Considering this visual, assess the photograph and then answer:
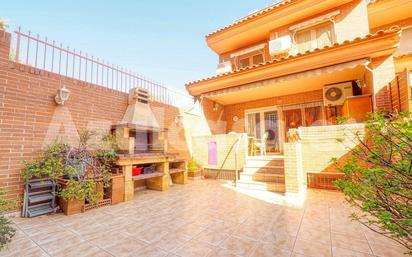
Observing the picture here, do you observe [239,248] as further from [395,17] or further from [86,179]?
[395,17]

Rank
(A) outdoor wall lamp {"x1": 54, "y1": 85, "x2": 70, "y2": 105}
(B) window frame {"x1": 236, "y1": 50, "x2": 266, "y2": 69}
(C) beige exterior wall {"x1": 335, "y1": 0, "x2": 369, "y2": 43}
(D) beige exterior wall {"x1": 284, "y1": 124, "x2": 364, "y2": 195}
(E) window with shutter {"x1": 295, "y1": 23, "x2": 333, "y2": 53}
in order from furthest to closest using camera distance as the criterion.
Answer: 1. (B) window frame {"x1": 236, "y1": 50, "x2": 266, "y2": 69}
2. (E) window with shutter {"x1": 295, "y1": 23, "x2": 333, "y2": 53}
3. (C) beige exterior wall {"x1": 335, "y1": 0, "x2": 369, "y2": 43}
4. (D) beige exterior wall {"x1": 284, "y1": 124, "x2": 364, "y2": 195}
5. (A) outdoor wall lamp {"x1": 54, "y1": 85, "x2": 70, "y2": 105}

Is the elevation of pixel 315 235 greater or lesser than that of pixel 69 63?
lesser

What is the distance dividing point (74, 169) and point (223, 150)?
222 inches

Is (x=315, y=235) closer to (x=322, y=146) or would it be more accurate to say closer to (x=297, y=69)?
(x=322, y=146)

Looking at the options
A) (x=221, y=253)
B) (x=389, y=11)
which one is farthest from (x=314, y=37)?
(x=221, y=253)

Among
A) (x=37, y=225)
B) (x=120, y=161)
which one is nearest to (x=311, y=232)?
(x=120, y=161)

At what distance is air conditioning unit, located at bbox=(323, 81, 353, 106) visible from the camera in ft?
24.2

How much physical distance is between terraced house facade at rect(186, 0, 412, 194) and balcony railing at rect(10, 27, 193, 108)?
3202mm

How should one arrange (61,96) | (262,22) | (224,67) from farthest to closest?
(224,67), (262,22), (61,96)

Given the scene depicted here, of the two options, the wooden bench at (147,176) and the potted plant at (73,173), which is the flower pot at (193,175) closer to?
the wooden bench at (147,176)

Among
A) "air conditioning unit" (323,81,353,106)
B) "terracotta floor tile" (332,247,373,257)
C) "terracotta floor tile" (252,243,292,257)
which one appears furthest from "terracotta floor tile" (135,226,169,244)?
"air conditioning unit" (323,81,353,106)

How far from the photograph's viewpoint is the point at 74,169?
4.09 metres

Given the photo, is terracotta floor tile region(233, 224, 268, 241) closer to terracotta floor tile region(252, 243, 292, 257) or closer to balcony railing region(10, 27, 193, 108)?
terracotta floor tile region(252, 243, 292, 257)

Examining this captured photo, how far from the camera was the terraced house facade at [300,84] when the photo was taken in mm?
5590
